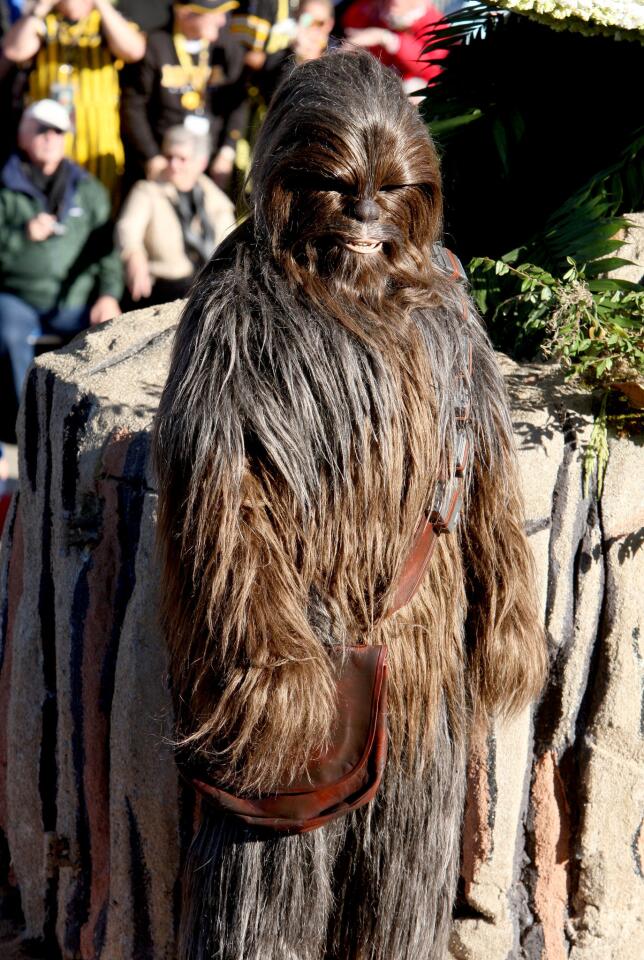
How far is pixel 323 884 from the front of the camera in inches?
71.9

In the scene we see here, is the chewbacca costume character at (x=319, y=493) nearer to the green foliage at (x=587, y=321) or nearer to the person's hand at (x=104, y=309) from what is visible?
the green foliage at (x=587, y=321)

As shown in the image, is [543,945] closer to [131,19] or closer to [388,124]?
[388,124]

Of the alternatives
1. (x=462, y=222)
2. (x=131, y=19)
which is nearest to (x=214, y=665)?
(x=462, y=222)

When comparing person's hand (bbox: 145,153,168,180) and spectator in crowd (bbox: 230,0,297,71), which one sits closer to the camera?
person's hand (bbox: 145,153,168,180)

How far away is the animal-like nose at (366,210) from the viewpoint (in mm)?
1668

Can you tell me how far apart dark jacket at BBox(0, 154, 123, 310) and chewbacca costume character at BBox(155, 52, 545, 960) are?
115 inches

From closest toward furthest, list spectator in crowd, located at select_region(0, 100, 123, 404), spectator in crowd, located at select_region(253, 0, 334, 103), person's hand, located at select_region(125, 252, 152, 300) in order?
person's hand, located at select_region(125, 252, 152, 300) → spectator in crowd, located at select_region(0, 100, 123, 404) → spectator in crowd, located at select_region(253, 0, 334, 103)

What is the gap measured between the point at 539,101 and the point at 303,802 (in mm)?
2168

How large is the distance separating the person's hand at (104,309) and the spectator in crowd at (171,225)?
4.3 inches

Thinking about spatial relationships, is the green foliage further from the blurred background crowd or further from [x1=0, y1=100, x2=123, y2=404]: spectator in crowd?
[x1=0, y1=100, x2=123, y2=404]: spectator in crowd

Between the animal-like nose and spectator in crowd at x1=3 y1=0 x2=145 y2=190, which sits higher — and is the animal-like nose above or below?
below

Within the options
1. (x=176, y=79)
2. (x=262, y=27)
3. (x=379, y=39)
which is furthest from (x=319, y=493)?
(x=262, y=27)

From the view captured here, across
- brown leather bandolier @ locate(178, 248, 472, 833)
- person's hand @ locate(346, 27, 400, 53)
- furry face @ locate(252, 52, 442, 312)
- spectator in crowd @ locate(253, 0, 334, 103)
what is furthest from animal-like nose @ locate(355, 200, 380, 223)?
spectator in crowd @ locate(253, 0, 334, 103)

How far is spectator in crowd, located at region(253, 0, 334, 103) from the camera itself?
4703 millimetres
